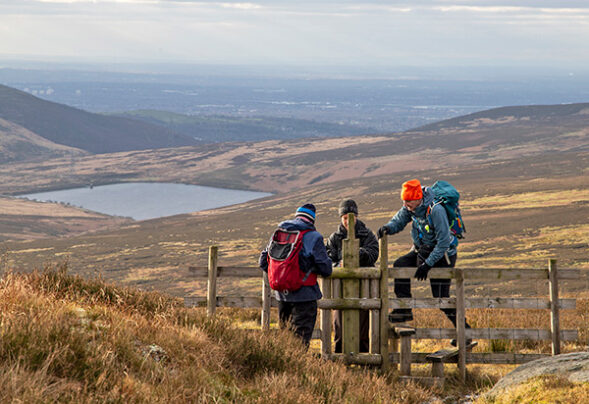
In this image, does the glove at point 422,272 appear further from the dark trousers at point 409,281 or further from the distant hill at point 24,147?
the distant hill at point 24,147

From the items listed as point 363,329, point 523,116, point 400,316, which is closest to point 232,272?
point 363,329

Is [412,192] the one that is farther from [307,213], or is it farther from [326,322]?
[326,322]

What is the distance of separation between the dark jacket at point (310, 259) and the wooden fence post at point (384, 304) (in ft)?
2.45

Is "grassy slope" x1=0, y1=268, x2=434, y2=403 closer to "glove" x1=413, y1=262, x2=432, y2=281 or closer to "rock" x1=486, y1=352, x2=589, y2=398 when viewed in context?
"rock" x1=486, y1=352, x2=589, y2=398

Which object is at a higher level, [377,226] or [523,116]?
[523,116]

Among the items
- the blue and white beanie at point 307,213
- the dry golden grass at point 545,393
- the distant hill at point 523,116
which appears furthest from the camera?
the distant hill at point 523,116

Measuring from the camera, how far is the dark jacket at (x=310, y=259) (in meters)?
7.63

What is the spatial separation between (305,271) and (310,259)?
145 mm

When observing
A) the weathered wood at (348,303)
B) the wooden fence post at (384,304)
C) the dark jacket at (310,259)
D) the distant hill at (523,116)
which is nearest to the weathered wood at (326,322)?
the weathered wood at (348,303)

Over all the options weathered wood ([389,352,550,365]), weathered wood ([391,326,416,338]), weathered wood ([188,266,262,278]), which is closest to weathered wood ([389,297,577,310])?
weathered wood ([391,326,416,338])

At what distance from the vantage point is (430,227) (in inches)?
355

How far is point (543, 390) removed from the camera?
6.53 m

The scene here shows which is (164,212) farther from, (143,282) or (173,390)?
(173,390)

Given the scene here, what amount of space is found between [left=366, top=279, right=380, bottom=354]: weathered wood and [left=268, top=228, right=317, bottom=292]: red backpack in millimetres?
780
